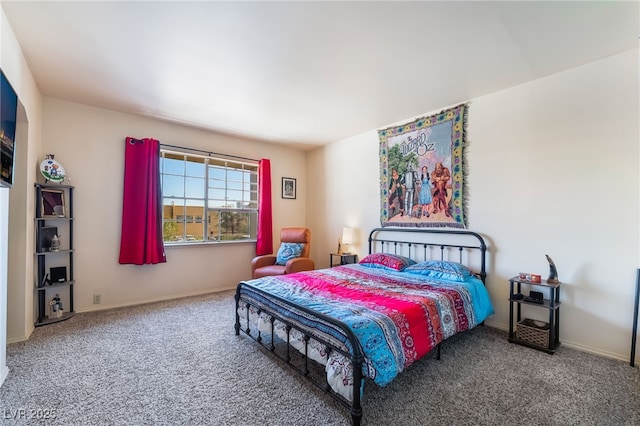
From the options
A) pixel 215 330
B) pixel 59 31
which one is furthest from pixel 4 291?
pixel 59 31

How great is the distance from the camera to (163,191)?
4332 millimetres

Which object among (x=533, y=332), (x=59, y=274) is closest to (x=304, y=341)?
(x=533, y=332)

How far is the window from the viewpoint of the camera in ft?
14.5

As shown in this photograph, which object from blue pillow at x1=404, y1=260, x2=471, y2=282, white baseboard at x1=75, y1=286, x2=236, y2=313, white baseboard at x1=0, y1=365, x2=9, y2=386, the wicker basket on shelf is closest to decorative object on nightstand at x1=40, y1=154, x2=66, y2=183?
white baseboard at x1=75, y1=286, x2=236, y2=313

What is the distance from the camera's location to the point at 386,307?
218 centimetres

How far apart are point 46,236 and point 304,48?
12.1 ft

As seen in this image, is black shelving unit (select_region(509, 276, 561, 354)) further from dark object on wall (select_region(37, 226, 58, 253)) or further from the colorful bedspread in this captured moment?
dark object on wall (select_region(37, 226, 58, 253))

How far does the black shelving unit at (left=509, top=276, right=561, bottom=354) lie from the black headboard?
0.48 metres

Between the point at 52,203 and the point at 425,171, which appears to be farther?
the point at 425,171

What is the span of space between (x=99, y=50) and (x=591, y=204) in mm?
4630

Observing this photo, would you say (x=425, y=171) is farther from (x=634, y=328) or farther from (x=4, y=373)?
(x=4, y=373)

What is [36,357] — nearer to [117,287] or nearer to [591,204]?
[117,287]

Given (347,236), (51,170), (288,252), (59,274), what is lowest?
(59,274)

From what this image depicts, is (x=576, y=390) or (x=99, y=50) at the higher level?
(x=99, y=50)
